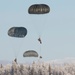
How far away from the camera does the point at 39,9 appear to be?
114938mm

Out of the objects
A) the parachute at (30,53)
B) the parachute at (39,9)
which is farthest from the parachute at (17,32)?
the parachute at (39,9)

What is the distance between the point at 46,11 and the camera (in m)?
115

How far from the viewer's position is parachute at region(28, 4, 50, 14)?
377ft

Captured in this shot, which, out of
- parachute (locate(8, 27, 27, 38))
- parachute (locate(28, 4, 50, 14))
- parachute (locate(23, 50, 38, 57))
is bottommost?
parachute (locate(23, 50, 38, 57))

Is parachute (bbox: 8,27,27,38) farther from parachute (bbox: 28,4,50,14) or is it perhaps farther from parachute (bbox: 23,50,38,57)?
parachute (bbox: 28,4,50,14)

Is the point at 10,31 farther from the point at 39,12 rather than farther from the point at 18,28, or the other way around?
the point at 39,12

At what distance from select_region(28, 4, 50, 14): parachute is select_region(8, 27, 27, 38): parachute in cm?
→ 1220

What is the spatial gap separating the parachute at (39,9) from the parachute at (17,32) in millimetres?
12198

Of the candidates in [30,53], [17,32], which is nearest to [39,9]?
[17,32]

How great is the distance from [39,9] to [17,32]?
1405 centimetres

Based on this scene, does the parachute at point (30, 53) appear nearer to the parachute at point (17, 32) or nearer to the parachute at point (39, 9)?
the parachute at point (17, 32)

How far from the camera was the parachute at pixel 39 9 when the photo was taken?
115 metres

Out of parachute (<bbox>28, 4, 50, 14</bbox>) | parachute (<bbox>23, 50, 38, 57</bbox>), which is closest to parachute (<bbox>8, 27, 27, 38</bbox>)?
parachute (<bbox>23, 50, 38, 57</bbox>)

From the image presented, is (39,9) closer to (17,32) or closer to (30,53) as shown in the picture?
(17,32)
